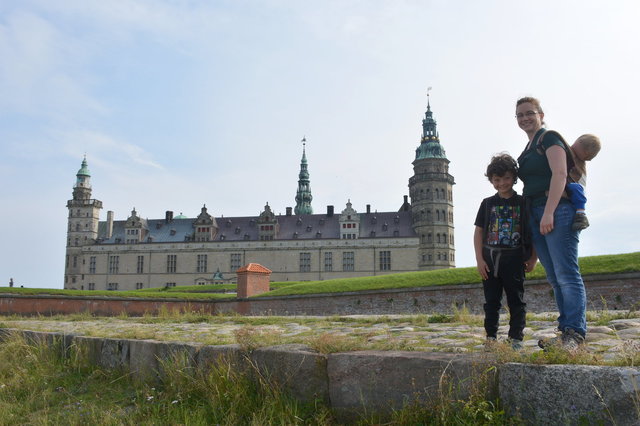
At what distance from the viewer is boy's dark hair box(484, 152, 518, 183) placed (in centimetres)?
448

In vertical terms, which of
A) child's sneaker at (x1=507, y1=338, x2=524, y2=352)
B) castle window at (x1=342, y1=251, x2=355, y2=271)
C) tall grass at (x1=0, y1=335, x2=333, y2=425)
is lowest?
tall grass at (x1=0, y1=335, x2=333, y2=425)

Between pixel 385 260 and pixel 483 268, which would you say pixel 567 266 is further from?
pixel 385 260

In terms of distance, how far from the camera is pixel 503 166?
4484 millimetres

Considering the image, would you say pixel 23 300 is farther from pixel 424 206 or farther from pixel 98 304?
pixel 424 206

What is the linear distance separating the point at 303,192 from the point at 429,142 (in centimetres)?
Answer: 2961

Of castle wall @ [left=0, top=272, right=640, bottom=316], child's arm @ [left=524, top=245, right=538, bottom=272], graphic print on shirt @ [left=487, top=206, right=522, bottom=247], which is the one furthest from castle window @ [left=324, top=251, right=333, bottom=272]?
graphic print on shirt @ [left=487, top=206, right=522, bottom=247]

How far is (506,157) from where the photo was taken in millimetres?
4504

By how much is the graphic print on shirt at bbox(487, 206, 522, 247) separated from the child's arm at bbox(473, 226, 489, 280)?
96mm

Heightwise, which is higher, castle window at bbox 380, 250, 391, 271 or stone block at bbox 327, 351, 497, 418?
castle window at bbox 380, 250, 391, 271

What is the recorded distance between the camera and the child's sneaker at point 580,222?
156 inches

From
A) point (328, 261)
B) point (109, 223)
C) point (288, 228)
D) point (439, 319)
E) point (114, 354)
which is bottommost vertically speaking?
point (114, 354)

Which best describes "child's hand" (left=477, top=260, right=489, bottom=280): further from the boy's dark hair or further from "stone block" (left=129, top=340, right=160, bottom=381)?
"stone block" (left=129, top=340, right=160, bottom=381)

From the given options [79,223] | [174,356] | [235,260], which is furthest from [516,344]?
[79,223]

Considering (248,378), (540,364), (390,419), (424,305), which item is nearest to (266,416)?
(248,378)
